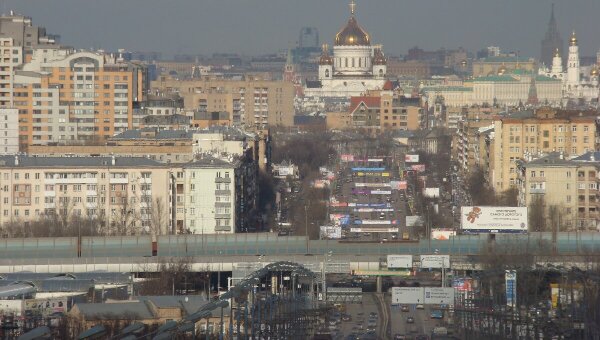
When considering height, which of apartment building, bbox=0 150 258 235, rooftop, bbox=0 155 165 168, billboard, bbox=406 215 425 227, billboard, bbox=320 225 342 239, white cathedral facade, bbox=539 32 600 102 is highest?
white cathedral facade, bbox=539 32 600 102

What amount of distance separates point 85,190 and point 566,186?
37.0 ft

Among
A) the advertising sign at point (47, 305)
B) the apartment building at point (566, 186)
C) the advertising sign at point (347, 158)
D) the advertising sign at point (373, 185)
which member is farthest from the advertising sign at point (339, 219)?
the advertising sign at point (347, 158)

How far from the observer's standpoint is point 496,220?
43.8 meters

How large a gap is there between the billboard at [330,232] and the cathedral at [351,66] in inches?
3634

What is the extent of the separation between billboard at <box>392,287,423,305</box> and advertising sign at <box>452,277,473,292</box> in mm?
605

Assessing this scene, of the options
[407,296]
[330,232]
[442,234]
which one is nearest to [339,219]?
[330,232]

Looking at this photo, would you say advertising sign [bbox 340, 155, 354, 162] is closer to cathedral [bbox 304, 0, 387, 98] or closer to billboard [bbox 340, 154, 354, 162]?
billboard [bbox 340, 154, 354, 162]

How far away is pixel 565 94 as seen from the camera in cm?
14400

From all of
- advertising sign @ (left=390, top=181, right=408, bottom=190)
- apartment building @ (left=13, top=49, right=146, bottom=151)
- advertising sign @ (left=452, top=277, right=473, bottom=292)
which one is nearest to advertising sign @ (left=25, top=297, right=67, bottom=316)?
advertising sign @ (left=452, top=277, right=473, bottom=292)

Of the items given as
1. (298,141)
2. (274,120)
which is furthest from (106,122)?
(274,120)

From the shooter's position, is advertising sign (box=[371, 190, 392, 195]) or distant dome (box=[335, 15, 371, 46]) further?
distant dome (box=[335, 15, 371, 46])

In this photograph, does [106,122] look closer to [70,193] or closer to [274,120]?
[70,193]

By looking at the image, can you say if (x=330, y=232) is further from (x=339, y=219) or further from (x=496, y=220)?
(x=339, y=219)

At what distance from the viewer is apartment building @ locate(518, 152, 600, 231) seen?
50.6 metres
